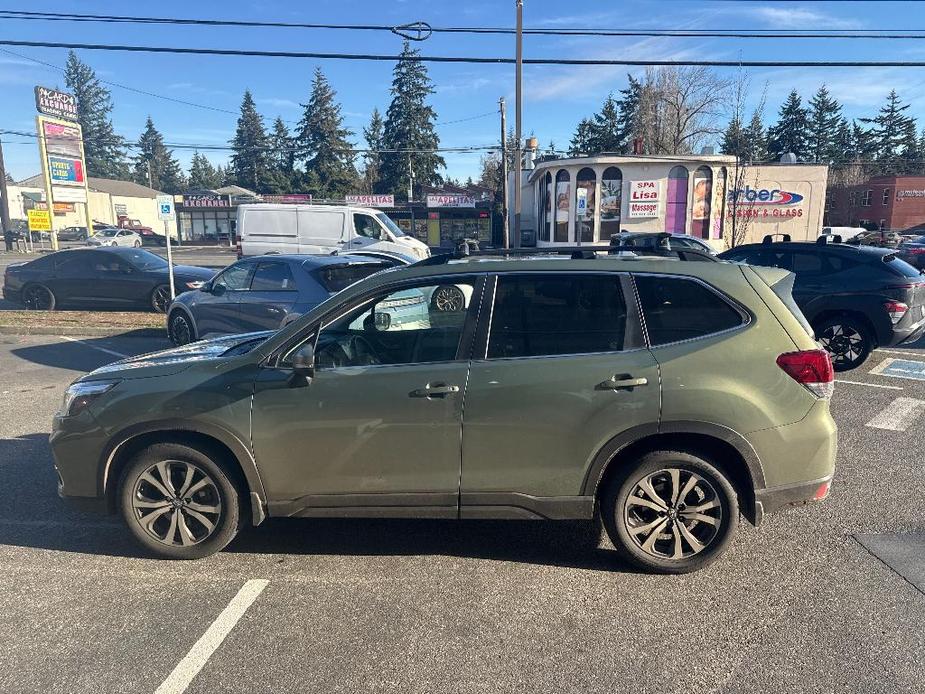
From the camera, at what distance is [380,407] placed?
3.27 metres

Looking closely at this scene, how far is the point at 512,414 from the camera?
127 inches

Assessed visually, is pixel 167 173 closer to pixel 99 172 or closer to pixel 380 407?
pixel 99 172

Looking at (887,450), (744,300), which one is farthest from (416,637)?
(887,450)

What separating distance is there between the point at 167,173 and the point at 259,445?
122830mm

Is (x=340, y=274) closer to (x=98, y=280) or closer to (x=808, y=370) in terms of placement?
(x=808, y=370)

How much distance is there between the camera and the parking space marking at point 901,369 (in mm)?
7953

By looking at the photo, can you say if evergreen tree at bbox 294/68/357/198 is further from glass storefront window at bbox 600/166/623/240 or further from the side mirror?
the side mirror

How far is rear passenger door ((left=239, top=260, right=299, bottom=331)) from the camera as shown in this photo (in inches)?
322

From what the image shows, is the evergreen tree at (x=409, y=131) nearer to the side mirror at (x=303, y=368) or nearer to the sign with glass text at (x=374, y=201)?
the sign with glass text at (x=374, y=201)

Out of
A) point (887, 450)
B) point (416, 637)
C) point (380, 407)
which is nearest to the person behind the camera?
point (416, 637)

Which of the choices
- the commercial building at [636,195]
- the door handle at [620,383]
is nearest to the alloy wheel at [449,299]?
the door handle at [620,383]

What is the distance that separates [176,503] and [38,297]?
12847 millimetres

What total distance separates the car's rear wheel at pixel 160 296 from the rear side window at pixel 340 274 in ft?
20.8

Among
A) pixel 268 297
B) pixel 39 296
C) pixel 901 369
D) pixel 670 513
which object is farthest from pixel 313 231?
pixel 670 513
